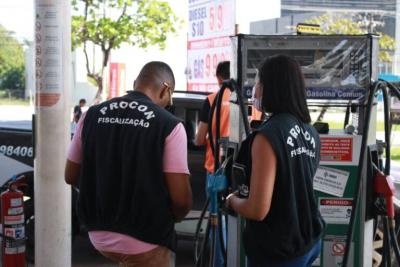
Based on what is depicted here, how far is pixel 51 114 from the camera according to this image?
5.03 metres

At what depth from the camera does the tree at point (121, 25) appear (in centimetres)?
2264

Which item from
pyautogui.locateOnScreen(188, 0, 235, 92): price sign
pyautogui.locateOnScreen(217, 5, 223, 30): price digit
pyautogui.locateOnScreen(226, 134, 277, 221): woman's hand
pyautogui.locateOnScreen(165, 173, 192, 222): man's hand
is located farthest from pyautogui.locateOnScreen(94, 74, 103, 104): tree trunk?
pyautogui.locateOnScreen(226, 134, 277, 221): woman's hand

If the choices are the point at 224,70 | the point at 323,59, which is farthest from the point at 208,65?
the point at 323,59

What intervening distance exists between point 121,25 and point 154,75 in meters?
20.0

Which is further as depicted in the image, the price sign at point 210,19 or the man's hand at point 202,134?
the price sign at point 210,19

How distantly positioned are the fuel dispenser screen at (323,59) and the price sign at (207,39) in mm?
4616

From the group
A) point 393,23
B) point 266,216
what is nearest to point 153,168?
point 266,216

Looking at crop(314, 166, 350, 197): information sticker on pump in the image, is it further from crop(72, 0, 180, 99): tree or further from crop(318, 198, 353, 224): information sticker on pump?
crop(72, 0, 180, 99): tree

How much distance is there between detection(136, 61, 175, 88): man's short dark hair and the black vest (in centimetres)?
63

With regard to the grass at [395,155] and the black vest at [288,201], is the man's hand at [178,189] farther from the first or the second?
the grass at [395,155]

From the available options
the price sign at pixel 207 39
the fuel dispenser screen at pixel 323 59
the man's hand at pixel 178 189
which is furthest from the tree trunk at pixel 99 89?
the man's hand at pixel 178 189

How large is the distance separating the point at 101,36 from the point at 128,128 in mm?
20644

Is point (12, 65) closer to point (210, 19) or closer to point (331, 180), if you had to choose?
point (210, 19)

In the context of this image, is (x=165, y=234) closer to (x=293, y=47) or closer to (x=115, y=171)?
(x=115, y=171)
